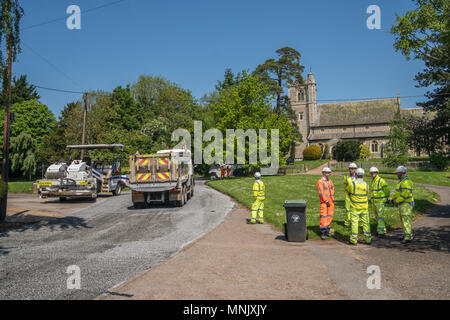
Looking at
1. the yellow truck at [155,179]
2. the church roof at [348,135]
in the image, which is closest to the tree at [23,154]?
the yellow truck at [155,179]

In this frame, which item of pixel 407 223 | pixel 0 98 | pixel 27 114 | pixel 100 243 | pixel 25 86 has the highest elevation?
pixel 25 86

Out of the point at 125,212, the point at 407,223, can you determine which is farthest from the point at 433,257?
the point at 125,212

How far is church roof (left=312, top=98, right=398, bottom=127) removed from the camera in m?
71.7

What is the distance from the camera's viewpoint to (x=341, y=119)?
74250mm

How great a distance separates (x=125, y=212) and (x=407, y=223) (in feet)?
39.3

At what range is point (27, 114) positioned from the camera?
5834cm

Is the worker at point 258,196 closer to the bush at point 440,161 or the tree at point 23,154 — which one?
the bush at point 440,161

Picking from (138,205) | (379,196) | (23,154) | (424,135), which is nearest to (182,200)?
(138,205)

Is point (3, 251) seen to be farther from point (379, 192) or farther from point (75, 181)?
point (75, 181)

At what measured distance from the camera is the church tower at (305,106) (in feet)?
248

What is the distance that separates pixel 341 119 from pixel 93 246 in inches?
2799

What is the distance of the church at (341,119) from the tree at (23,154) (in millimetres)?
47456

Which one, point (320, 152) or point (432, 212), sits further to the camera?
point (320, 152)
